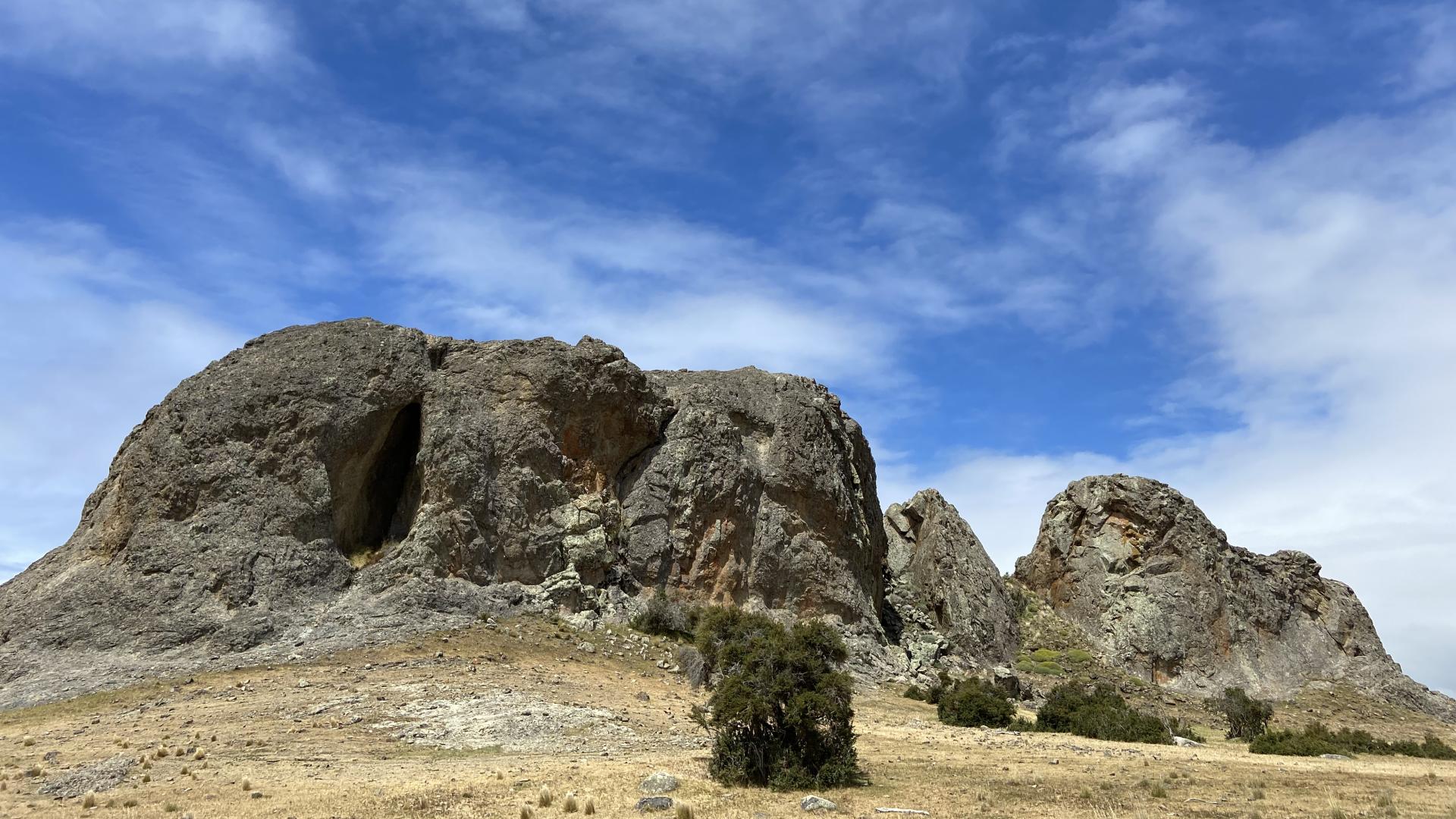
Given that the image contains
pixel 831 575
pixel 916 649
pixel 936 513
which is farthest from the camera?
pixel 936 513

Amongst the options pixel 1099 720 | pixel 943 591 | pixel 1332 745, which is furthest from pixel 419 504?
pixel 1332 745

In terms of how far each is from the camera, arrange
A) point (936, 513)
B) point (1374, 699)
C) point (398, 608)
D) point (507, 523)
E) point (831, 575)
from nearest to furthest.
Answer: point (398, 608) → point (507, 523) → point (831, 575) → point (1374, 699) → point (936, 513)

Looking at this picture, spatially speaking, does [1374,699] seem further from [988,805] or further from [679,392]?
[988,805]

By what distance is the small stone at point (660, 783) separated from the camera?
1667cm

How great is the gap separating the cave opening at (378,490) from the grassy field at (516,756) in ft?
20.5

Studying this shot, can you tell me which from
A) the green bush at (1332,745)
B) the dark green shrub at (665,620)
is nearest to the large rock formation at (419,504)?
the dark green shrub at (665,620)

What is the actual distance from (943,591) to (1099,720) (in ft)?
65.0

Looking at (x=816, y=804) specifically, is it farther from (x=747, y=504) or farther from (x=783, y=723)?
(x=747, y=504)

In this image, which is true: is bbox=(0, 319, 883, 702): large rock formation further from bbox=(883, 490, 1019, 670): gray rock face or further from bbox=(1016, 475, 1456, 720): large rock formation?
bbox=(1016, 475, 1456, 720): large rock formation

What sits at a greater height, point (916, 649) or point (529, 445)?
point (529, 445)

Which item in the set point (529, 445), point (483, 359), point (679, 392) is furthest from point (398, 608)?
point (679, 392)

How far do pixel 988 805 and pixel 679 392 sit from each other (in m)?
27.1

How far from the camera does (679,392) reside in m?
41.3

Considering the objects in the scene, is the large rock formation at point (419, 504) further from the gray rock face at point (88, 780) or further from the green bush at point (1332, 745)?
the green bush at point (1332, 745)
